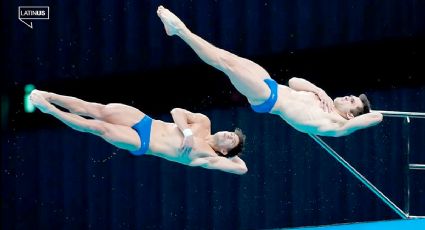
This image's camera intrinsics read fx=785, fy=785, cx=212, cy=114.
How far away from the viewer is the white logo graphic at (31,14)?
17.6ft

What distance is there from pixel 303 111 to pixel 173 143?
714 millimetres

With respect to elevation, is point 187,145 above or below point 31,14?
below

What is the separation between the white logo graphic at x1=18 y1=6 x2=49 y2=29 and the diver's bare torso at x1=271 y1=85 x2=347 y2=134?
205 cm

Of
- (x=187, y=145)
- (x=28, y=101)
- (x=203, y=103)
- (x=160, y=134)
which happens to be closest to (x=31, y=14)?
(x=28, y=101)

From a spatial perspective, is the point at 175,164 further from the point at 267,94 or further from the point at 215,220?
the point at 267,94

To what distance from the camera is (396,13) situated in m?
5.51

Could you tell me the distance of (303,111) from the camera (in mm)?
4117

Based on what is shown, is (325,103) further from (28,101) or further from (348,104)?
(28,101)

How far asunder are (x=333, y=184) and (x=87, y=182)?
1714mm

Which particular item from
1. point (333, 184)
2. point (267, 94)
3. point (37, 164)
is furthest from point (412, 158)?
point (37, 164)

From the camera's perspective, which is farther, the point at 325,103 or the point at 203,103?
the point at 203,103

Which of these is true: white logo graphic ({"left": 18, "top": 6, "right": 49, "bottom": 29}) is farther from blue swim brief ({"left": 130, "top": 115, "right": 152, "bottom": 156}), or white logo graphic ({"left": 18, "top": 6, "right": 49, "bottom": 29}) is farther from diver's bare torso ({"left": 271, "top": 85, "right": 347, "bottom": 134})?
diver's bare torso ({"left": 271, "top": 85, "right": 347, "bottom": 134})

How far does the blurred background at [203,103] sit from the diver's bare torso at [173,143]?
145 centimetres

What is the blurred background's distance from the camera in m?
5.38
